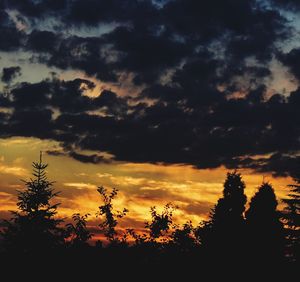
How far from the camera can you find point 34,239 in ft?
129

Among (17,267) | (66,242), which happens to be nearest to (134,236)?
(66,242)

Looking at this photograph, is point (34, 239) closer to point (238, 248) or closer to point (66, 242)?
point (66, 242)

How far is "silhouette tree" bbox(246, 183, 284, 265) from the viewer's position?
40.2 metres

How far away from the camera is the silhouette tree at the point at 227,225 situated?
41862mm

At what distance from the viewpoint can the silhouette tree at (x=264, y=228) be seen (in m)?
40.2

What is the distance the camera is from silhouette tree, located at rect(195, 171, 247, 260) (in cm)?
4186

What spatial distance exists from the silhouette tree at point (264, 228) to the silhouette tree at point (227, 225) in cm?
91

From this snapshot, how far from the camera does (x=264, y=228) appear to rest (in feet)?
154

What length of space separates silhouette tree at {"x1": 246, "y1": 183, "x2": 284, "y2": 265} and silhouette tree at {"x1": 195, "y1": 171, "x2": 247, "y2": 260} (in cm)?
91

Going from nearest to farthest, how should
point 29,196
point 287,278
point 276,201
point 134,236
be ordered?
point 287,278 < point 134,236 < point 29,196 < point 276,201

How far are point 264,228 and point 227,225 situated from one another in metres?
3.46

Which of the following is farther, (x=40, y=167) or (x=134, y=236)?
(x=40, y=167)

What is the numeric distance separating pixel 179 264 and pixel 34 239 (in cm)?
1001

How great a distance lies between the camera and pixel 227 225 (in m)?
49.1
